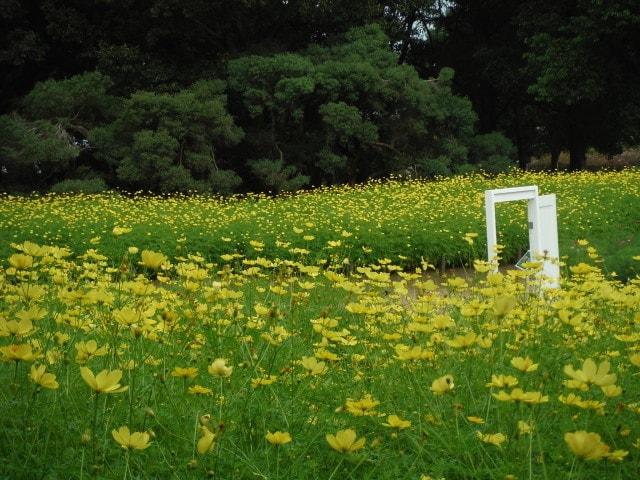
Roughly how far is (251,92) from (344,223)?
5984 mm

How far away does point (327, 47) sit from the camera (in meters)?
15.2

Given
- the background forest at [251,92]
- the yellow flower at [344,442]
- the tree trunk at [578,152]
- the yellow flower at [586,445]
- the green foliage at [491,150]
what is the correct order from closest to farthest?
1. the yellow flower at [586,445]
2. the yellow flower at [344,442]
3. the background forest at [251,92]
4. the green foliage at [491,150]
5. the tree trunk at [578,152]

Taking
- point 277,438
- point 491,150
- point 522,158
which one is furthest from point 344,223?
point 522,158

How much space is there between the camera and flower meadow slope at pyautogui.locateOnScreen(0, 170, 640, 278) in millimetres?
7598

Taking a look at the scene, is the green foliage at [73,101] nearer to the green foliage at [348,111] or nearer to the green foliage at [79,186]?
the green foliage at [79,186]

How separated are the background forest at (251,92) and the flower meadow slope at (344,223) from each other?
133 cm

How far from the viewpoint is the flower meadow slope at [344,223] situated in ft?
24.9

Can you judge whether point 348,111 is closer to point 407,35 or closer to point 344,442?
point 407,35

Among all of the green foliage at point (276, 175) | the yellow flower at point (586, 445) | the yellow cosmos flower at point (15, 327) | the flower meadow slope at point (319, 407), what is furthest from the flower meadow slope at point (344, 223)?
the yellow flower at point (586, 445)

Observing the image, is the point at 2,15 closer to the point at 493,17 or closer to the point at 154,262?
the point at 493,17

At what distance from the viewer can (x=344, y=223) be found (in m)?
8.72

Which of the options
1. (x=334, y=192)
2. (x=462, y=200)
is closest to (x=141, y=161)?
(x=334, y=192)

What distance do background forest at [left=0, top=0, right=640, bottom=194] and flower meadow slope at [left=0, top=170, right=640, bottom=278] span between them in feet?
4.37

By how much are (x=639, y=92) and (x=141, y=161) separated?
11.0m
